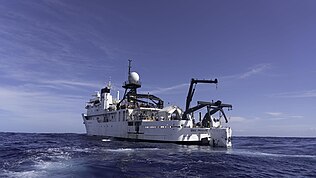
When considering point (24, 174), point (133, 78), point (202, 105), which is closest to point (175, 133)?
point (202, 105)

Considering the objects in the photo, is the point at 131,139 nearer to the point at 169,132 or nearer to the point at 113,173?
the point at 169,132

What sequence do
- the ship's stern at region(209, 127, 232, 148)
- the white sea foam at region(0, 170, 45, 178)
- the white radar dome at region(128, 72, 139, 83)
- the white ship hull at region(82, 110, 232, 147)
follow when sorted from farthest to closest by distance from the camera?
the white radar dome at region(128, 72, 139, 83) → the white ship hull at region(82, 110, 232, 147) → the ship's stern at region(209, 127, 232, 148) → the white sea foam at region(0, 170, 45, 178)

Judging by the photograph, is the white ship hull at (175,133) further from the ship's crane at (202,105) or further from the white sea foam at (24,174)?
the white sea foam at (24,174)

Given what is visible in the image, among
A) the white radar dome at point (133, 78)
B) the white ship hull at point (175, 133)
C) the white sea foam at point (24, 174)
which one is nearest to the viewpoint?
the white sea foam at point (24, 174)

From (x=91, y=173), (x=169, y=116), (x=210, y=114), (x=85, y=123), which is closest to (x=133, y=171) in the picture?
(x=91, y=173)

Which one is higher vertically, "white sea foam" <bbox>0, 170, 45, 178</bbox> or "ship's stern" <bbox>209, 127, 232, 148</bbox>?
"ship's stern" <bbox>209, 127, 232, 148</bbox>

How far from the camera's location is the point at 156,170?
2077 centimetres

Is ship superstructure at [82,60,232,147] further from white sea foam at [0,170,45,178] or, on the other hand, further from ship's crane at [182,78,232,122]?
white sea foam at [0,170,45,178]

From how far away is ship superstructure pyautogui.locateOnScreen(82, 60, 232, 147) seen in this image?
4826 centimetres

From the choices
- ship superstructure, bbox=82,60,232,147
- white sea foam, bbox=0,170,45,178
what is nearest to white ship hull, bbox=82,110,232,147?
ship superstructure, bbox=82,60,232,147

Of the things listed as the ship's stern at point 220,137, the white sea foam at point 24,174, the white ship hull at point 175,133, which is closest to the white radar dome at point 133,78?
the white ship hull at point 175,133

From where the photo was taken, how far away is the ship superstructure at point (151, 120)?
4826cm

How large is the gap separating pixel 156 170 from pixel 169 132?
2885 cm

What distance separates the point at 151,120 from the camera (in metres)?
58.9
